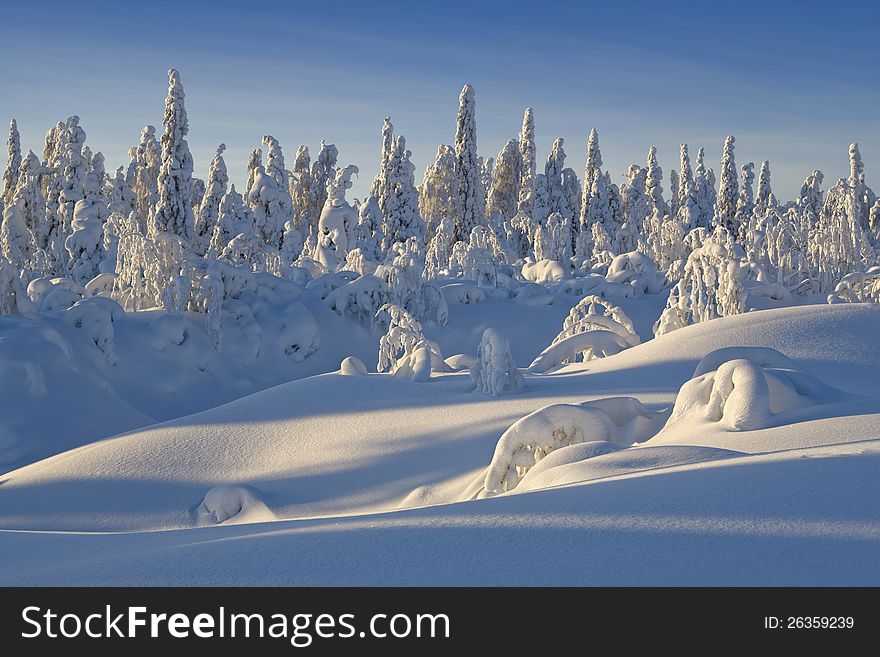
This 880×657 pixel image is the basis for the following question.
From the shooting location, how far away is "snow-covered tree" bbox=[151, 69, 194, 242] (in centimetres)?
2556

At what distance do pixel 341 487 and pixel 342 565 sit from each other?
4.82 meters

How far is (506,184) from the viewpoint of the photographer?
51.8 meters

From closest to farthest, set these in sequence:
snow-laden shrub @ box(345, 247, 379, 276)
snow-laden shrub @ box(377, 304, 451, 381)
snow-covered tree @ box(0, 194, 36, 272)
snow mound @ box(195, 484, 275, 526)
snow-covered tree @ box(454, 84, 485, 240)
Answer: snow mound @ box(195, 484, 275, 526)
snow-laden shrub @ box(377, 304, 451, 381)
snow-laden shrub @ box(345, 247, 379, 276)
snow-covered tree @ box(0, 194, 36, 272)
snow-covered tree @ box(454, 84, 485, 240)

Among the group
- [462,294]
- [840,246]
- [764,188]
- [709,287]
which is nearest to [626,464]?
[709,287]

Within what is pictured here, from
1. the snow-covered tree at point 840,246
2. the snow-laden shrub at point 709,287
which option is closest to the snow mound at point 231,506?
the snow-laden shrub at point 709,287

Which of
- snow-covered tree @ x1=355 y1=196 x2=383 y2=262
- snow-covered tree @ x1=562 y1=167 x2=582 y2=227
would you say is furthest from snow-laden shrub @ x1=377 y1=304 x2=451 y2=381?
snow-covered tree @ x1=562 y1=167 x2=582 y2=227

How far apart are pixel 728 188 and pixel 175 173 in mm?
36611

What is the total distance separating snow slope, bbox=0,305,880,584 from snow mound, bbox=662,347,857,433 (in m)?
0.22

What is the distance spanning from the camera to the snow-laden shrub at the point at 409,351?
32.4ft

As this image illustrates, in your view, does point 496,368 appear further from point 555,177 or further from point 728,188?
point 728,188

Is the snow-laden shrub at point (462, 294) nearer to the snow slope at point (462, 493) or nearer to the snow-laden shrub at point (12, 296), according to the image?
the snow-laden shrub at point (12, 296)

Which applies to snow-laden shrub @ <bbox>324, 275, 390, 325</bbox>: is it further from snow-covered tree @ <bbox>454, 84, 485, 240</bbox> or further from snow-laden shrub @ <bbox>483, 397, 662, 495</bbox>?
snow-covered tree @ <bbox>454, 84, 485, 240</bbox>
